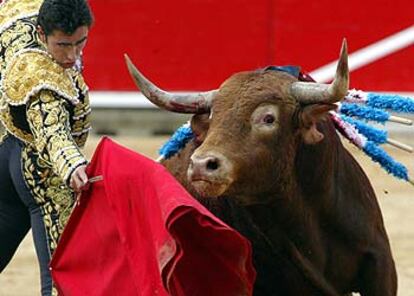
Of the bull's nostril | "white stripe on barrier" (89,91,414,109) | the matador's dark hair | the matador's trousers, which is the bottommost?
"white stripe on barrier" (89,91,414,109)

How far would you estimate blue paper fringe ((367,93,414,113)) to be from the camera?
15.0 feet

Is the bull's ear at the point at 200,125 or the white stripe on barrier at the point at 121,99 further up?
the bull's ear at the point at 200,125

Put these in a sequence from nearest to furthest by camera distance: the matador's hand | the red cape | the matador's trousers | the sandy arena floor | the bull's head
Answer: the bull's head, the red cape, the matador's hand, the matador's trousers, the sandy arena floor

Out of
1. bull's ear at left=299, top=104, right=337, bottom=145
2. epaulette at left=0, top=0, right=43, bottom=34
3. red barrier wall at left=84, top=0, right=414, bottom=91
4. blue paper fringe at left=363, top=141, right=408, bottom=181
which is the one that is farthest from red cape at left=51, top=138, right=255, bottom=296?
red barrier wall at left=84, top=0, right=414, bottom=91

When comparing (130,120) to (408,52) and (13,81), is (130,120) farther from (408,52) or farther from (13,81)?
(13,81)

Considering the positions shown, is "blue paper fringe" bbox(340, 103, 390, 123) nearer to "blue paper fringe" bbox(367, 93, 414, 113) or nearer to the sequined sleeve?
"blue paper fringe" bbox(367, 93, 414, 113)

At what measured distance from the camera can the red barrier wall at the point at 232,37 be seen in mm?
8914

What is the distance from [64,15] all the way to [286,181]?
2.44 ft

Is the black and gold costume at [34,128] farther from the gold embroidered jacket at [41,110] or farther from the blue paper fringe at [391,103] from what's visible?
the blue paper fringe at [391,103]

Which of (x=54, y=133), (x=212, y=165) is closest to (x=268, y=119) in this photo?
(x=212, y=165)

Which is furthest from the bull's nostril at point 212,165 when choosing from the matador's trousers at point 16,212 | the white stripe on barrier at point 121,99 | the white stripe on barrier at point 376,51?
the white stripe on barrier at point 121,99

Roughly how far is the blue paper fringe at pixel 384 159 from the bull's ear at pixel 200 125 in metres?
0.68

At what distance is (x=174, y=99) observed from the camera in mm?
4047

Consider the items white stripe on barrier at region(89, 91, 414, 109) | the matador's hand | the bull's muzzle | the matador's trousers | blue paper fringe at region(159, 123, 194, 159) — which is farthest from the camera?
white stripe on barrier at region(89, 91, 414, 109)
